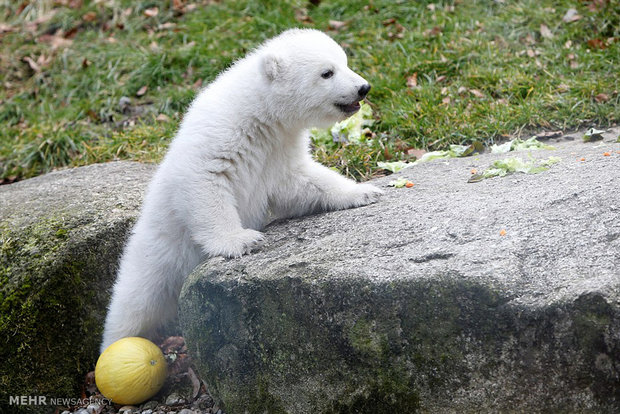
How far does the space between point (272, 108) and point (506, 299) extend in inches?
83.6

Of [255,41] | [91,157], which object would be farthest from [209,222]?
[255,41]

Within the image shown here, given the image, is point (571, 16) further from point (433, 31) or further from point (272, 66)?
point (272, 66)

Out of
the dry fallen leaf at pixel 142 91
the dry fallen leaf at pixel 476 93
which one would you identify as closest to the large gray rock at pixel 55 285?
the dry fallen leaf at pixel 142 91

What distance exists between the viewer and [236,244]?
3979mm

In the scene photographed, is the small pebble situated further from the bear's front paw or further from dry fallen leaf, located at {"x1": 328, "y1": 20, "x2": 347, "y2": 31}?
dry fallen leaf, located at {"x1": 328, "y1": 20, "x2": 347, "y2": 31}

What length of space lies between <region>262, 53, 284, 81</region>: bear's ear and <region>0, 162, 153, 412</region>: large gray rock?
1710 millimetres

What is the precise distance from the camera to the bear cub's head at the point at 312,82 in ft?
14.4

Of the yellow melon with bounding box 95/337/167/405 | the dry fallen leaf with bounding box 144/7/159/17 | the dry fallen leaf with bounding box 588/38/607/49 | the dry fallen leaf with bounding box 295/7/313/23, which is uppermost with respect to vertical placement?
the dry fallen leaf with bounding box 588/38/607/49

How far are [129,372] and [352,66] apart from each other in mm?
5164

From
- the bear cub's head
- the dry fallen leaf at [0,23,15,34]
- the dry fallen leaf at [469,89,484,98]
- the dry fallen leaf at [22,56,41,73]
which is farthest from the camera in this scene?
the dry fallen leaf at [0,23,15,34]

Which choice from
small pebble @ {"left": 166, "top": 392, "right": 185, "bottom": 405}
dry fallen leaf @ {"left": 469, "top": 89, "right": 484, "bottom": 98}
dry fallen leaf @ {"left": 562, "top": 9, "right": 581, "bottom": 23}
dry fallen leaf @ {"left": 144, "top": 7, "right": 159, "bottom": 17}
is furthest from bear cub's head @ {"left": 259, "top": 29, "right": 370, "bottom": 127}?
dry fallen leaf @ {"left": 144, "top": 7, "right": 159, "bottom": 17}

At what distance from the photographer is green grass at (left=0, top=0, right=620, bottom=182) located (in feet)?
22.1

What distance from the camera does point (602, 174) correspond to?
3.84m

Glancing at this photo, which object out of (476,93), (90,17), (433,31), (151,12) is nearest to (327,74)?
(476,93)
